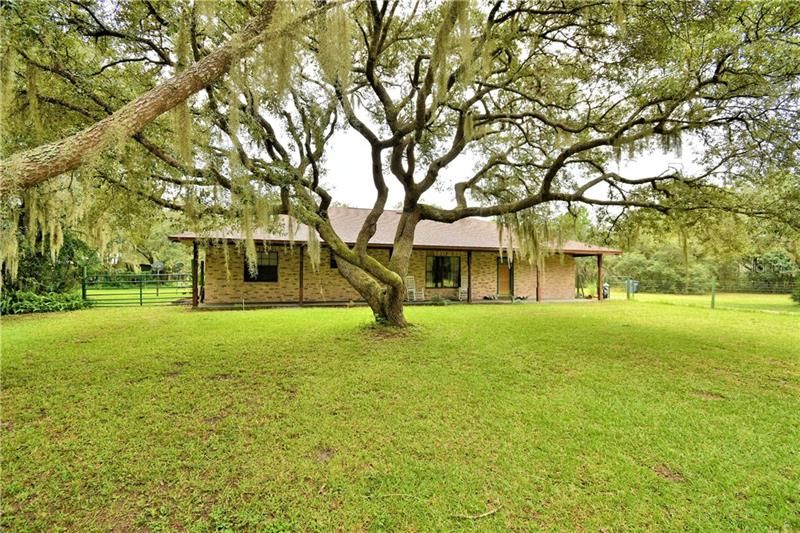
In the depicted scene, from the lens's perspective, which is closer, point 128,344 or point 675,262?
point 128,344

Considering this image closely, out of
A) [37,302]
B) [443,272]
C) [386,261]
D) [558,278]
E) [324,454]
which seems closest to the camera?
[324,454]

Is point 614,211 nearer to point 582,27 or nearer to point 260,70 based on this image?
point 582,27

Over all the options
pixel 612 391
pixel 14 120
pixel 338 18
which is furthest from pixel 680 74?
pixel 14 120

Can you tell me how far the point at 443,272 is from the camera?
48.4ft

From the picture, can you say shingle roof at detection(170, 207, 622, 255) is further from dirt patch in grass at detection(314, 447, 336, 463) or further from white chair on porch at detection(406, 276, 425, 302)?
dirt patch in grass at detection(314, 447, 336, 463)

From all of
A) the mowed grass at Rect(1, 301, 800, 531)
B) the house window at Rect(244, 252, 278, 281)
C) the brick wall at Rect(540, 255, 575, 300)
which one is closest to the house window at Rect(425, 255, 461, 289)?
the brick wall at Rect(540, 255, 575, 300)

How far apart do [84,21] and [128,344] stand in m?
4.89

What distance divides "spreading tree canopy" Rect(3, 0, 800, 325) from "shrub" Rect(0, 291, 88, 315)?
516 centimetres

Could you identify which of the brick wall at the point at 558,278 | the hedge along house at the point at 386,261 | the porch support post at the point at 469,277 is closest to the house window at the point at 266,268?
the hedge along house at the point at 386,261

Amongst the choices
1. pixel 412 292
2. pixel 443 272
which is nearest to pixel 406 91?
pixel 412 292

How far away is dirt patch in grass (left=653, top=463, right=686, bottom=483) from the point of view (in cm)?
256

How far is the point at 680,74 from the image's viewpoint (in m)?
5.39

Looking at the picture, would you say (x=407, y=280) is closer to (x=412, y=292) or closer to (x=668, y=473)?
(x=412, y=292)

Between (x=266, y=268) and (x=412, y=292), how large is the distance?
5399mm
